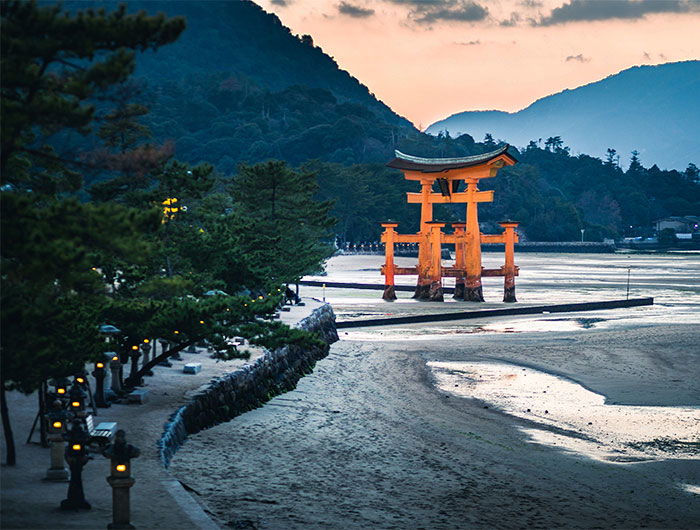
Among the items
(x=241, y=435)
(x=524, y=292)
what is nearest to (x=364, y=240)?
(x=524, y=292)

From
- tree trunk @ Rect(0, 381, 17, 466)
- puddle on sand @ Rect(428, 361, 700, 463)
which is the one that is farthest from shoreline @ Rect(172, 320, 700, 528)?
tree trunk @ Rect(0, 381, 17, 466)

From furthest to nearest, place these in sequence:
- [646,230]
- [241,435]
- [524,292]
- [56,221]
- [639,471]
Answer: [646,230], [524,292], [241,435], [639,471], [56,221]

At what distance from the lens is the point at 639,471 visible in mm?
18406

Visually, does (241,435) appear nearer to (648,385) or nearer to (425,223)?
(648,385)

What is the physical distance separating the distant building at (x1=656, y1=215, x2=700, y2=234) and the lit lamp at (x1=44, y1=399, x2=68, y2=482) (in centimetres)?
16900

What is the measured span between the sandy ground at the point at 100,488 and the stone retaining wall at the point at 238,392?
1.00 ft

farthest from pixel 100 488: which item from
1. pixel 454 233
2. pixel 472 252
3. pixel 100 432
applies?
pixel 454 233

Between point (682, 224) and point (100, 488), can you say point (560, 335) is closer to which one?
point (100, 488)

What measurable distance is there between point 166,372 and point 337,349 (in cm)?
1351

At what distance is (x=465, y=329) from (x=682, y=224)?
13855 centimetres

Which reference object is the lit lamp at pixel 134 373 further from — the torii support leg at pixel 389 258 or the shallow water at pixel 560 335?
the torii support leg at pixel 389 258

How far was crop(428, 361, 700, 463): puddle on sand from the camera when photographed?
2047cm

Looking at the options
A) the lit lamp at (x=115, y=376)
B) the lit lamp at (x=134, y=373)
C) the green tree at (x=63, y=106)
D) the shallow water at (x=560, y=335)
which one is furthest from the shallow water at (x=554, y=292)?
the green tree at (x=63, y=106)

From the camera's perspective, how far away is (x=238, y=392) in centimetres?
2288
